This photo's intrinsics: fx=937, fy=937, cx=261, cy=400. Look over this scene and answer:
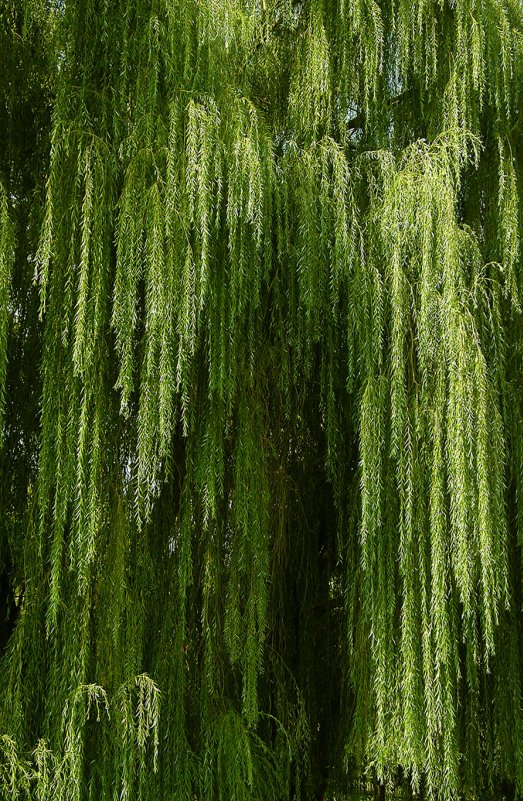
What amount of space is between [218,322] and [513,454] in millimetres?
1270

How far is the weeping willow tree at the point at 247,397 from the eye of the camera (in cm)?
297

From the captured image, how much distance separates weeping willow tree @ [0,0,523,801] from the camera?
297cm

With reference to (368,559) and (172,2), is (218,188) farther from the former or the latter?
(368,559)

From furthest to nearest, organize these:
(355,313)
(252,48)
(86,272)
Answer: (252,48), (355,313), (86,272)

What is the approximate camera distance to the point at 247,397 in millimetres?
3381

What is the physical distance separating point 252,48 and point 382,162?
0.76 meters

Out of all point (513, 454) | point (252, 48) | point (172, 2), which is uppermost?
point (252, 48)

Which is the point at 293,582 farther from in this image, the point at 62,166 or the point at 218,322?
the point at 62,166

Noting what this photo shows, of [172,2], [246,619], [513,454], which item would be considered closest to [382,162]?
[172,2]

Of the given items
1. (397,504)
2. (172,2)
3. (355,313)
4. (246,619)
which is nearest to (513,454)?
(397,504)

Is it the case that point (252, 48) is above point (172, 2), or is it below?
above

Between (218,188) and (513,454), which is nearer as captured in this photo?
(218,188)

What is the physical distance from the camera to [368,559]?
326 cm

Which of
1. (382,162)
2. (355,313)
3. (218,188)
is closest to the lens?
(218,188)
